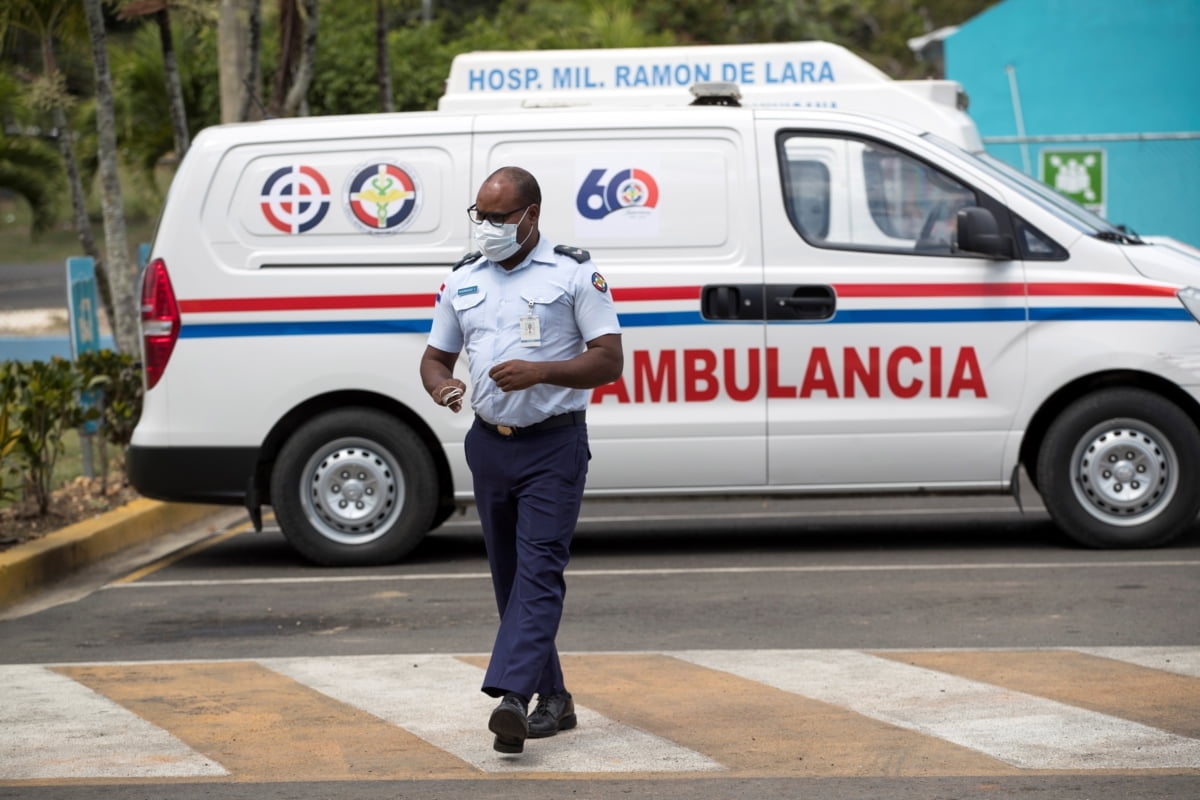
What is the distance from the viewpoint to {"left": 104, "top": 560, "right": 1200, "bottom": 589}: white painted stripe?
8.50 metres

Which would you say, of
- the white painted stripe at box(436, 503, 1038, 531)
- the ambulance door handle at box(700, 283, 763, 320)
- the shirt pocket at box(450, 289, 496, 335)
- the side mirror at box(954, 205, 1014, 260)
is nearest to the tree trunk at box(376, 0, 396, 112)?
the white painted stripe at box(436, 503, 1038, 531)

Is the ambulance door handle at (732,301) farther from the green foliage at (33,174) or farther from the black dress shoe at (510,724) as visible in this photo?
the green foliage at (33,174)

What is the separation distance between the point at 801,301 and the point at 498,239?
368 cm

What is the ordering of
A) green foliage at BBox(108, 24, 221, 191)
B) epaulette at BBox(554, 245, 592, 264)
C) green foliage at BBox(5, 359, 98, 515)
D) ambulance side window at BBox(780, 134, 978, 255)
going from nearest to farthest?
epaulette at BBox(554, 245, 592, 264)
ambulance side window at BBox(780, 134, 978, 255)
green foliage at BBox(5, 359, 98, 515)
green foliage at BBox(108, 24, 221, 191)

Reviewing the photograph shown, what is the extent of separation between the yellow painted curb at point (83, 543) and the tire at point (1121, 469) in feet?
16.0

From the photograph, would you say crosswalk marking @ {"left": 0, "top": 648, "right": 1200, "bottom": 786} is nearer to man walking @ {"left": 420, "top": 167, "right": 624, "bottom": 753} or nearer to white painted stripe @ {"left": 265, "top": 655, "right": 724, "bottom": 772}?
white painted stripe @ {"left": 265, "top": 655, "right": 724, "bottom": 772}

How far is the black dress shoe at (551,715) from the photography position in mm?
5441

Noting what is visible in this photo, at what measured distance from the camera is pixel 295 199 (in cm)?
900

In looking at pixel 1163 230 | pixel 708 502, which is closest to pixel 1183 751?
pixel 708 502

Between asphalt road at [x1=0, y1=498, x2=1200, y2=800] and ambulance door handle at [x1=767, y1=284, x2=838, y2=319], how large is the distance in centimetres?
121

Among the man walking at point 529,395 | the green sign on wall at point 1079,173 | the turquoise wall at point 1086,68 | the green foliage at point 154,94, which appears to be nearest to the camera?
the man walking at point 529,395

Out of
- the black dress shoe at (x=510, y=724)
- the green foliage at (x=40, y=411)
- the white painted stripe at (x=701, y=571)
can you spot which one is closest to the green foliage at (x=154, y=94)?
the green foliage at (x=40, y=411)

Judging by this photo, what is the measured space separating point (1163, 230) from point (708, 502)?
972 cm

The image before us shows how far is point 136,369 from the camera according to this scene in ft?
37.3
